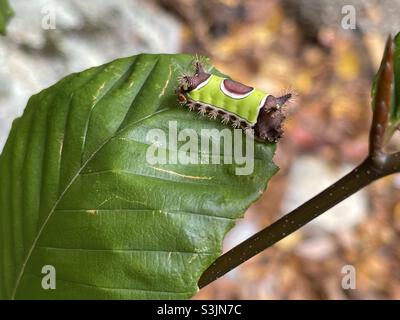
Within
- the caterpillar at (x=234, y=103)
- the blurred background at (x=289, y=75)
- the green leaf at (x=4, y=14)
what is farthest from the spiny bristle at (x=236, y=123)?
the blurred background at (x=289, y=75)

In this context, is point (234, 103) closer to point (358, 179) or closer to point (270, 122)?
point (270, 122)

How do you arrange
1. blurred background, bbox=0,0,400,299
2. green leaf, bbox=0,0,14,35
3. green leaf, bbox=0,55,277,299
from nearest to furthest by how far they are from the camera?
1. green leaf, bbox=0,55,277,299
2. green leaf, bbox=0,0,14,35
3. blurred background, bbox=0,0,400,299

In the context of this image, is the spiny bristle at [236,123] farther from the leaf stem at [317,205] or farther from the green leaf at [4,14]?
the green leaf at [4,14]

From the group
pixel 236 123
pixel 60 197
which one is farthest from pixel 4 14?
pixel 236 123

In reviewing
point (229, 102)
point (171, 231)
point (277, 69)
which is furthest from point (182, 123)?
point (277, 69)

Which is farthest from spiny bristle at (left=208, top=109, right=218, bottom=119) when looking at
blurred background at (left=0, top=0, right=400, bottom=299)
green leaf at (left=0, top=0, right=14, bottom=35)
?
blurred background at (left=0, top=0, right=400, bottom=299)

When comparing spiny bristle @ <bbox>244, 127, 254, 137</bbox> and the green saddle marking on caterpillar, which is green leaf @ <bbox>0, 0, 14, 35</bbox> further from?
spiny bristle @ <bbox>244, 127, 254, 137</bbox>
